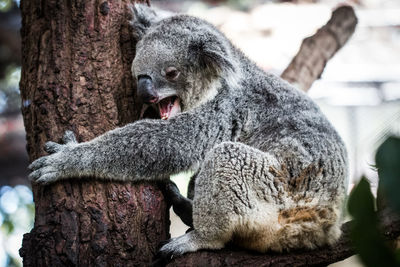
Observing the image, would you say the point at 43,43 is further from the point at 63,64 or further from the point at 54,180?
the point at 54,180

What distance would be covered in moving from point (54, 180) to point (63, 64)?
0.92m

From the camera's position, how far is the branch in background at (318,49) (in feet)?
15.5

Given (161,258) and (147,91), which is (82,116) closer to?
(147,91)

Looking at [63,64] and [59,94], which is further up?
[63,64]

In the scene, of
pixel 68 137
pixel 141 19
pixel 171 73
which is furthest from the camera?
pixel 141 19

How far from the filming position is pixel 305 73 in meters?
4.75

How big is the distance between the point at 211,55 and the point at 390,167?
2.78m

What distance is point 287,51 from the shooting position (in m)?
8.20

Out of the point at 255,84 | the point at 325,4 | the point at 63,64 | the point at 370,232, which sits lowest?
the point at 370,232

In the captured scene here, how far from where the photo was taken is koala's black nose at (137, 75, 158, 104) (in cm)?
347

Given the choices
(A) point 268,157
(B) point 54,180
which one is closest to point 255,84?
(A) point 268,157

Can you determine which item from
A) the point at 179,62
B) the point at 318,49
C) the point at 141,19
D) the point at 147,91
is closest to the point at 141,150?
the point at 147,91

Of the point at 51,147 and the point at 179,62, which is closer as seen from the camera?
the point at 51,147

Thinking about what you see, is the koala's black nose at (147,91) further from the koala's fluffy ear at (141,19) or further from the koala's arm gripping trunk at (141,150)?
the koala's fluffy ear at (141,19)
